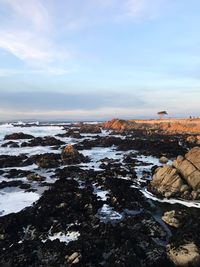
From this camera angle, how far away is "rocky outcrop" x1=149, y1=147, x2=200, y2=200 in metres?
15.7

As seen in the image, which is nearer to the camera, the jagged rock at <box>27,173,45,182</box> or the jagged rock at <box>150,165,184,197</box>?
the jagged rock at <box>150,165,184,197</box>

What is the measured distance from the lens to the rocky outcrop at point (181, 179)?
15.7 meters

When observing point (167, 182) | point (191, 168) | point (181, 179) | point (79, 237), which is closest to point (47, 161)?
point (167, 182)

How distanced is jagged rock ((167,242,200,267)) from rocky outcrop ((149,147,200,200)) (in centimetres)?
565

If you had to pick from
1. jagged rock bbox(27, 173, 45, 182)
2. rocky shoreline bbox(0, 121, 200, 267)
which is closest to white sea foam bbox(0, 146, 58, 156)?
rocky shoreline bbox(0, 121, 200, 267)

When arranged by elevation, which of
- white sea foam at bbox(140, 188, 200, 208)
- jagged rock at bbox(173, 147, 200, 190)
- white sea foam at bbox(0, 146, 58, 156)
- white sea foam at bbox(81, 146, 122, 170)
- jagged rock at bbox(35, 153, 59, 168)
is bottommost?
white sea foam at bbox(140, 188, 200, 208)

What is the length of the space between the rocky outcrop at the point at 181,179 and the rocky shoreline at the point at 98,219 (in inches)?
1.9

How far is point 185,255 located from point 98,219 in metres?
4.09

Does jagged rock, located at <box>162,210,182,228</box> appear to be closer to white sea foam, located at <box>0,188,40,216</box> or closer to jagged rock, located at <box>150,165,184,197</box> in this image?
jagged rock, located at <box>150,165,184,197</box>

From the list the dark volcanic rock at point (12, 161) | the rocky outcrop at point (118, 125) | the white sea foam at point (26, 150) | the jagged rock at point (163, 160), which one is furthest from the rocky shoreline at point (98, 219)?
the rocky outcrop at point (118, 125)

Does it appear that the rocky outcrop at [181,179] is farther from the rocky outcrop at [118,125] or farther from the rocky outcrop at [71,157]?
the rocky outcrop at [118,125]

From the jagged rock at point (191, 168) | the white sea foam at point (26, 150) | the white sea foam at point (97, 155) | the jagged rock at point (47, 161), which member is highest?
the jagged rock at point (191, 168)

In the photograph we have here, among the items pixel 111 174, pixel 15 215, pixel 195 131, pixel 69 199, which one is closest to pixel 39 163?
pixel 111 174

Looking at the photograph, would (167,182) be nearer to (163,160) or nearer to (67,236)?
(67,236)
